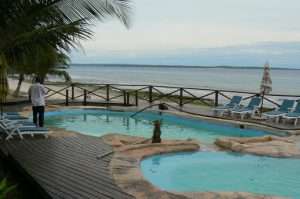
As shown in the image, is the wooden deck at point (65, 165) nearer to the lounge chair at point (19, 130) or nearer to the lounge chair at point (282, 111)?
the lounge chair at point (19, 130)

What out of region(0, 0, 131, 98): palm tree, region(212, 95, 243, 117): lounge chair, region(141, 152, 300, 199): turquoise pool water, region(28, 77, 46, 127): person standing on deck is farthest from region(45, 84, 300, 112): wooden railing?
region(0, 0, 131, 98): palm tree

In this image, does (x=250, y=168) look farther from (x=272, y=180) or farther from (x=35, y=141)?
(x=35, y=141)

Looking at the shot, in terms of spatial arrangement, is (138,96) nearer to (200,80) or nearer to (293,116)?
(293,116)

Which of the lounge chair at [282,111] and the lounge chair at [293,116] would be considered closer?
the lounge chair at [293,116]

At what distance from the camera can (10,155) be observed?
268 inches

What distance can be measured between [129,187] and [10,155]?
2486 mm

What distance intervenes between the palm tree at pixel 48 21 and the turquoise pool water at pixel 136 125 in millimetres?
7020

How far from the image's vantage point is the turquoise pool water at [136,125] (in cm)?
1305

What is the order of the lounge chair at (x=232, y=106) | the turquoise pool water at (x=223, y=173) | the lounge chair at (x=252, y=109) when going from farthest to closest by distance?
1. the lounge chair at (x=232, y=106)
2. the lounge chair at (x=252, y=109)
3. the turquoise pool water at (x=223, y=173)

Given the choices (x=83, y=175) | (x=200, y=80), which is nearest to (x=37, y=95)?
(x=83, y=175)

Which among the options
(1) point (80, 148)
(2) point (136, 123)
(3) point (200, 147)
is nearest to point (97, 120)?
(2) point (136, 123)

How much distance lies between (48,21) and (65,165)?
2.32 m

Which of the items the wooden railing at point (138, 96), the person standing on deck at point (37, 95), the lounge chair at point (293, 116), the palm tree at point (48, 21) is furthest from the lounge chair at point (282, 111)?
the palm tree at point (48, 21)

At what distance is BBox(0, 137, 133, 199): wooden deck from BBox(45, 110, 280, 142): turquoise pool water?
15.3ft
